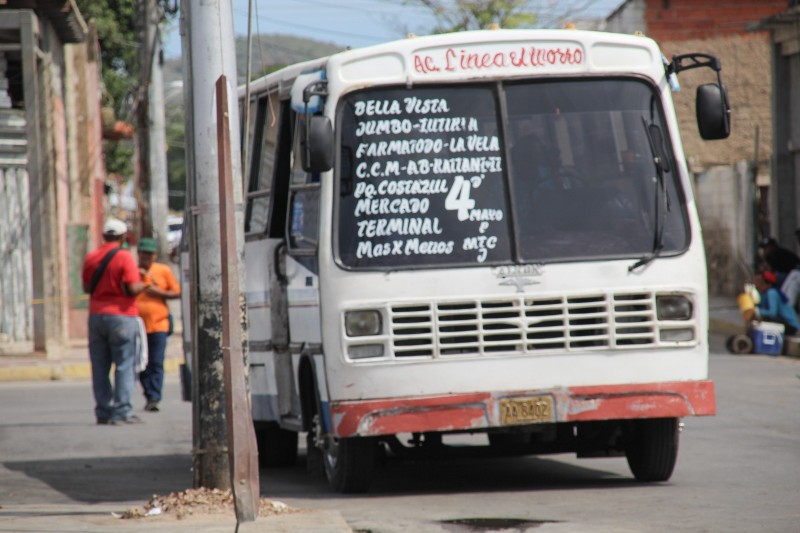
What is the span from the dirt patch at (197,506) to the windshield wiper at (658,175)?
262 centimetres

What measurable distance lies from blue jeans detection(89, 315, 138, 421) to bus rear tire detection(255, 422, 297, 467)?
281 centimetres

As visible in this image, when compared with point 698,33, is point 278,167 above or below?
below

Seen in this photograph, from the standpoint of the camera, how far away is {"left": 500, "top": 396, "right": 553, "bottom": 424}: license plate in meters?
8.35

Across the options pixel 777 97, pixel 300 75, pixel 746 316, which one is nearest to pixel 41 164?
pixel 746 316

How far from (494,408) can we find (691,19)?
2790cm

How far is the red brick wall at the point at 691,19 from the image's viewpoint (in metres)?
34.7

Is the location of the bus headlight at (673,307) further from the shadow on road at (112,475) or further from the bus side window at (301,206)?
the shadow on road at (112,475)

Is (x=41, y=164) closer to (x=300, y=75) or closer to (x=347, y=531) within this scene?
(x=300, y=75)

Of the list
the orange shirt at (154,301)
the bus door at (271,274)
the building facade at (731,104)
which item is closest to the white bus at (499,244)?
the bus door at (271,274)

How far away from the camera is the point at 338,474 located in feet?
28.9

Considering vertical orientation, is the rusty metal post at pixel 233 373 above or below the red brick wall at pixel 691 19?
below

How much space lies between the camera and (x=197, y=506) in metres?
7.53

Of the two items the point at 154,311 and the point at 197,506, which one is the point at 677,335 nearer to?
the point at 197,506

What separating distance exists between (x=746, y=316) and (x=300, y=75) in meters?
12.2
